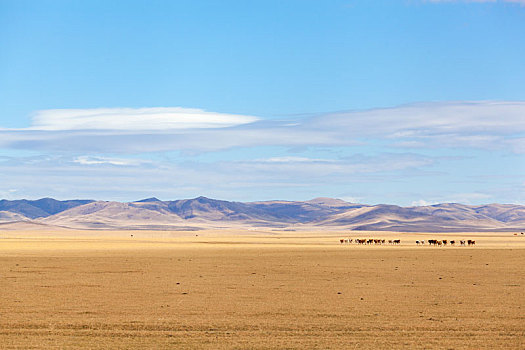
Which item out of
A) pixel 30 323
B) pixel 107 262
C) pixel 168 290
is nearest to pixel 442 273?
pixel 168 290

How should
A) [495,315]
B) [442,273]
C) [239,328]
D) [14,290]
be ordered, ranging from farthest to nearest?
1. [442,273]
2. [14,290]
3. [495,315]
4. [239,328]

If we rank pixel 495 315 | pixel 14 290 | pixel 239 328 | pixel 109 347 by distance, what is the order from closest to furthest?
pixel 109 347, pixel 239 328, pixel 495 315, pixel 14 290

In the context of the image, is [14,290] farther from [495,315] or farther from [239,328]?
[495,315]

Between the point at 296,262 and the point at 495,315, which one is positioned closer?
the point at 495,315

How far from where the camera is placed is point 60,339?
1625 centimetres

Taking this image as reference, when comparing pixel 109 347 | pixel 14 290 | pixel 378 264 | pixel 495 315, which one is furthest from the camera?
pixel 378 264

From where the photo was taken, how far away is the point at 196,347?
15.4 meters

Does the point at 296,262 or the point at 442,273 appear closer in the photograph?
the point at 442,273

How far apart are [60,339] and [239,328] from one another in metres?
4.25

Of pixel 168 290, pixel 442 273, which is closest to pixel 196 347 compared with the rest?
pixel 168 290

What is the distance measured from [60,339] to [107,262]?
89.1 feet

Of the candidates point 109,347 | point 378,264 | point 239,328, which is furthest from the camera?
point 378,264

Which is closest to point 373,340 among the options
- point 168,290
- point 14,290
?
point 168,290

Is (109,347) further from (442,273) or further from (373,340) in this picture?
(442,273)
